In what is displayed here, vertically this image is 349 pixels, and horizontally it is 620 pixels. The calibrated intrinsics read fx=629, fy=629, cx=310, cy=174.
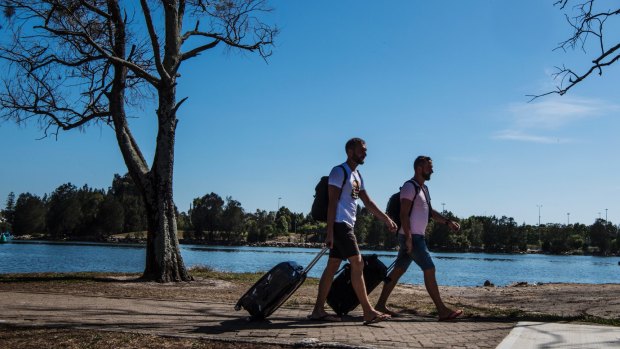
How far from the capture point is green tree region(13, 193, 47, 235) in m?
148

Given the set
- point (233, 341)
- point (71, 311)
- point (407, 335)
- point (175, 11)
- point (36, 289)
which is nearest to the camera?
point (233, 341)

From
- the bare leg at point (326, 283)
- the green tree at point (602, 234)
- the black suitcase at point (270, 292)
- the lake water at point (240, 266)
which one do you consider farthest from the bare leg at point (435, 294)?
the green tree at point (602, 234)

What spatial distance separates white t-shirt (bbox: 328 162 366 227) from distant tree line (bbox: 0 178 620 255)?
131169 mm

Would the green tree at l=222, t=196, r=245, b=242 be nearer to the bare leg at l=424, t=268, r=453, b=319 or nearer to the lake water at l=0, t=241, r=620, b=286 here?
the lake water at l=0, t=241, r=620, b=286

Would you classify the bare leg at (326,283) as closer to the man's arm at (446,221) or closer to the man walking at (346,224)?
the man walking at (346,224)

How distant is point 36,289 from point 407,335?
7197mm

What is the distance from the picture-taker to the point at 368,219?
172875 millimetres

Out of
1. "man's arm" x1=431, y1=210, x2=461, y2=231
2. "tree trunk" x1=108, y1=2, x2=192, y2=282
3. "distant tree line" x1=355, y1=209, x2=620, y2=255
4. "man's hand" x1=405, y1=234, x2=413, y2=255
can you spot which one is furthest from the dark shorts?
"distant tree line" x1=355, y1=209, x2=620, y2=255

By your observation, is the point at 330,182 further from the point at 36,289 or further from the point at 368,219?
the point at 368,219

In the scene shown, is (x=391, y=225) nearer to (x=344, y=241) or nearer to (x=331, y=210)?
(x=344, y=241)

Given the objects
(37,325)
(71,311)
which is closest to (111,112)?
(71,311)

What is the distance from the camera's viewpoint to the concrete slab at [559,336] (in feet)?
17.6

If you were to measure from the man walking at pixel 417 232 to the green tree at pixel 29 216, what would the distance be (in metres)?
155

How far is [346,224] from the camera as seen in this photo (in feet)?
22.0
